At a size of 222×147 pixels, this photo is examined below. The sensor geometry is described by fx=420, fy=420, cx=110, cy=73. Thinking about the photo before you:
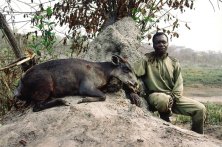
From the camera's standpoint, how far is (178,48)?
44219mm

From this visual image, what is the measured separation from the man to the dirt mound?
1365mm

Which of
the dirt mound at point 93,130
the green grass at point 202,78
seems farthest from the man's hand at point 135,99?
the green grass at point 202,78

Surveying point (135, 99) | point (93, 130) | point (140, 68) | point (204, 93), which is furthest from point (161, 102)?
point (204, 93)

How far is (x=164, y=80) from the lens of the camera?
662 cm

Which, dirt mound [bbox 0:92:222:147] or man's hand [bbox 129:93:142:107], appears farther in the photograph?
man's hand [bbox 129:93:142:107]

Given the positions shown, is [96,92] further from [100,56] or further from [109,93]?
[100,56]

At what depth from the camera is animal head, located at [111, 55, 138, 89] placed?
6.02 metres

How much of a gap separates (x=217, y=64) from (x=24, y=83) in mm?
29737

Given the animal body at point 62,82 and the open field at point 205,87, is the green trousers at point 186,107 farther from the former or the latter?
the open field at point 205,87

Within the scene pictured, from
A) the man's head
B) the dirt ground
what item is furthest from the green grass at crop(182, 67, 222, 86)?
the man's head

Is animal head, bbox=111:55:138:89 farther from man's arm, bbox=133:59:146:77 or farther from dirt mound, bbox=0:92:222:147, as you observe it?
dirt mound, bbox=0:92:222:147

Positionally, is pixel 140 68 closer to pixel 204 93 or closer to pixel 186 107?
pixel 186 107

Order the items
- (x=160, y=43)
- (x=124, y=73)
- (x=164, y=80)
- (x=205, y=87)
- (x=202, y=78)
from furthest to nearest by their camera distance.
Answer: (x=202, y=78) → (x=205, y=87) → (x=164, y=80) → (x=160, y=43) → (x=124, y=73)

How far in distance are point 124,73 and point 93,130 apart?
1.57m
